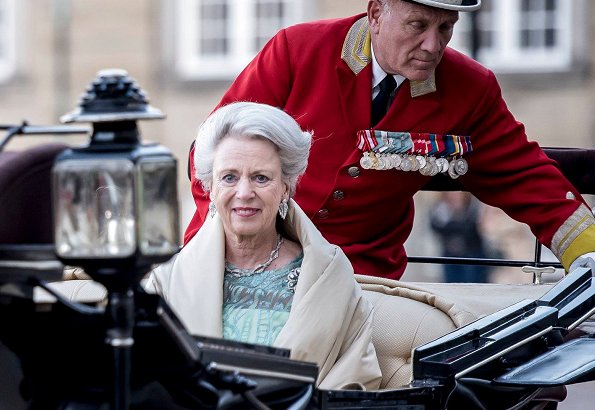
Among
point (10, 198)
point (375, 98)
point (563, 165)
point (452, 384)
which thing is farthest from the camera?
point (563, 165)

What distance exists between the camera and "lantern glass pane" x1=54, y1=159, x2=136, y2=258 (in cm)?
227

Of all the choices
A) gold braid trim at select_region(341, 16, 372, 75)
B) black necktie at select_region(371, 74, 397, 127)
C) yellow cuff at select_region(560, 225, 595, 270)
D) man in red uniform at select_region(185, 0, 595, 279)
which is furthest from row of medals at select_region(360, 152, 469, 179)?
yellow cuff at select_region(560, 225, 595, 270)

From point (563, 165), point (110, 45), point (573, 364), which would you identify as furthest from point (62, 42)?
point (573, 364)

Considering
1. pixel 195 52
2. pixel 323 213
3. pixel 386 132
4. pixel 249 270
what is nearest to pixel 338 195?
pixel 323 213

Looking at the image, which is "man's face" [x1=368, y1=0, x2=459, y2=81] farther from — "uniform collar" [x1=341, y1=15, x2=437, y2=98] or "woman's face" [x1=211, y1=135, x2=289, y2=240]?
"woman's face" [x1=211, y1=135, x2=289, y2=240]

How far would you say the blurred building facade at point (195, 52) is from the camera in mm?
14250

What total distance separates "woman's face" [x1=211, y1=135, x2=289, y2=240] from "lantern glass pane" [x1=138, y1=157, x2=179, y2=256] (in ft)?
3.10

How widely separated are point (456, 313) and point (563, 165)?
3.70ft

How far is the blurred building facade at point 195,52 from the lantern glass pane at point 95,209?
38.7 ft

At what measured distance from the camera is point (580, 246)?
13.3 feet

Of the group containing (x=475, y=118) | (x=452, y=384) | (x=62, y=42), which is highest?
(x=475, y=118)

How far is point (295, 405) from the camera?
271 centimetres

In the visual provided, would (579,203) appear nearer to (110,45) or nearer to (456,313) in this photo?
(456,313)

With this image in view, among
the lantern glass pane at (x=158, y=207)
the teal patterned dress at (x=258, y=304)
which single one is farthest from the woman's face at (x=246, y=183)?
the lantern glass pane at (x=158, y=207)
